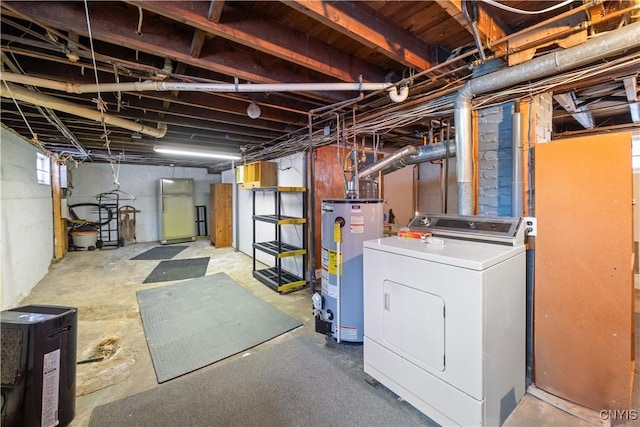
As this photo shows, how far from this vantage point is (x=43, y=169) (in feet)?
16.5

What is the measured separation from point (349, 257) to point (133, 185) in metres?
8.28

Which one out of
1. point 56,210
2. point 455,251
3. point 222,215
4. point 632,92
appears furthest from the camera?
point 222,215

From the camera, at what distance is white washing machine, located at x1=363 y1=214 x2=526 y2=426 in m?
1.36

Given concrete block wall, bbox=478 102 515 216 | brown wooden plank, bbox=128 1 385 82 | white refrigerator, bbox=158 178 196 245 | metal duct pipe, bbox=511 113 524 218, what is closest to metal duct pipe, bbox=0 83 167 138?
brown wooden plank, bbox=128 1 385 82

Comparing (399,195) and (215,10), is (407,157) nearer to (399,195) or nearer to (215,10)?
(215,10)

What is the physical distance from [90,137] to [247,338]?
4747 mm

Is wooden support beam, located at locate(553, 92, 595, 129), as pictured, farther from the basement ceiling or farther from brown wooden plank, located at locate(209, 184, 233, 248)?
brown wooden plank, located at locate(209, 184, 233, 248)

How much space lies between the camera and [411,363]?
65.0 inches

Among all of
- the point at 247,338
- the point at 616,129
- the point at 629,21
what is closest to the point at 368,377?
the point at 247,338

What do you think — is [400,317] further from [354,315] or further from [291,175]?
[291,175]

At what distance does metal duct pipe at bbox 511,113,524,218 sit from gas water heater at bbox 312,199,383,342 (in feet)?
3.52

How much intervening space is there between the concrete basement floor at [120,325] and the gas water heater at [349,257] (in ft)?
0.79

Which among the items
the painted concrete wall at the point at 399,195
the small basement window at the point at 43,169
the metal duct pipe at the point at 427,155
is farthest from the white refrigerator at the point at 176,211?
the metal duct pipe at the point at 427,155

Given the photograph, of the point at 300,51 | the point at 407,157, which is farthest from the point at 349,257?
the point at 300,51
